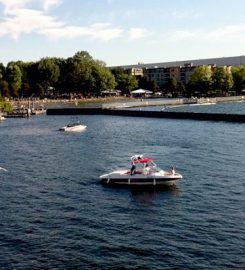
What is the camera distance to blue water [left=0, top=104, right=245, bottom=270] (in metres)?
37.1

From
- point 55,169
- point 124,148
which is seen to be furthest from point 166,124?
point 55,169

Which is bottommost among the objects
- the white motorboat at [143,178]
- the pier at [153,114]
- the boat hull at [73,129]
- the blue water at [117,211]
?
the blue water at [117,211]

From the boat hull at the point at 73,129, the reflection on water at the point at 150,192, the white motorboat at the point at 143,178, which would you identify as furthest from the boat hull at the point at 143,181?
the boat hull at the point at 73,129

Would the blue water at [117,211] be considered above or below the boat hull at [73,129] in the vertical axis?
below

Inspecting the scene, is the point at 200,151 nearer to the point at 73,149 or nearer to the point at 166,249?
the point at 73,149

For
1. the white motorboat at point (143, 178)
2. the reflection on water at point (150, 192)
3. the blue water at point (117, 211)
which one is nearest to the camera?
the blue water at point (117, 211)

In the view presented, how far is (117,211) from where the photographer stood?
1908 inches

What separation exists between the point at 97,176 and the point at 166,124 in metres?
69.9

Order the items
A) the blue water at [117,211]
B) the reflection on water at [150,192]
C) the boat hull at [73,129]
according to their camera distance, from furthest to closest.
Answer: the boat hull at [73,129], the reflection on water at [150,192], the blue water at [117,211]

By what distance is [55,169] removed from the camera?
229ft

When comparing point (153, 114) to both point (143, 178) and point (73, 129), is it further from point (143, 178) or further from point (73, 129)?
point (143, 178)

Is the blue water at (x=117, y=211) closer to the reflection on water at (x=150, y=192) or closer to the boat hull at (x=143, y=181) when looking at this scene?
the reflection on water at (x=150, y=192)

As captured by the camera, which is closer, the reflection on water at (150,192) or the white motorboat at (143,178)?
the reflection on water at (150,192)

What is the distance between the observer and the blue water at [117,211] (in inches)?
1462
